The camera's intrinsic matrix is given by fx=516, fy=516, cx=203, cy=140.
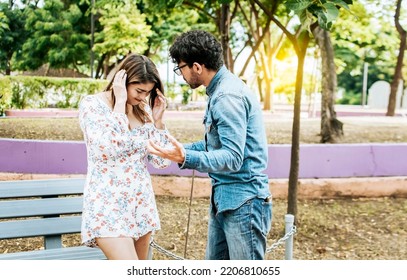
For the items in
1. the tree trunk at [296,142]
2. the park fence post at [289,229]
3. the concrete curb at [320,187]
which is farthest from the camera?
the concrete curb at [320,187]

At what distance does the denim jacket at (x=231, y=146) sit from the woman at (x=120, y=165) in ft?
1.17

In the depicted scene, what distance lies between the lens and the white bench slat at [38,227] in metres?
2.76

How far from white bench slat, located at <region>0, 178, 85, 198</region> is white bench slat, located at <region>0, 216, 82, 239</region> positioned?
0.15 meters

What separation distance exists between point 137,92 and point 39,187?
31.9 inches

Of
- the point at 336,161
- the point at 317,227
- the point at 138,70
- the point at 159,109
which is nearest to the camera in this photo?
the point at 138,70

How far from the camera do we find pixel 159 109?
274cm

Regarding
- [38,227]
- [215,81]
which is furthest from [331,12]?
[38,227]

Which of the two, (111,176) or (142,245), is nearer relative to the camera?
(111,176)

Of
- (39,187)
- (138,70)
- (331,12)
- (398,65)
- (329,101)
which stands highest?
(398,65)

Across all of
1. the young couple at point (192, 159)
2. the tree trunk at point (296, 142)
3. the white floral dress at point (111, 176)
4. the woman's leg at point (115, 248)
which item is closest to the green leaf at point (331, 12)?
the young couple at point (192, 159)

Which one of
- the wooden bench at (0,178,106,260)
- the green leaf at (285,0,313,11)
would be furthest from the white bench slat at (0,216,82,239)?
the green leaf at (285,0,313,11)

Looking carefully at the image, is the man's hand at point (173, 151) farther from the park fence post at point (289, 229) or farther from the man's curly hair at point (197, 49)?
the park fence post at point (289, 229)

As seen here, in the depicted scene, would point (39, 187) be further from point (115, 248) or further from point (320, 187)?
point (320, 187)
